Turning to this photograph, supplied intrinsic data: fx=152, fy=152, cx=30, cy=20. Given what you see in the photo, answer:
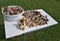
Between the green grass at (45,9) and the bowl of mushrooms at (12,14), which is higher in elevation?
the bowl of mushrooms at (12,14)

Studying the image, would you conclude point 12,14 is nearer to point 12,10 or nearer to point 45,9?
point 12,10

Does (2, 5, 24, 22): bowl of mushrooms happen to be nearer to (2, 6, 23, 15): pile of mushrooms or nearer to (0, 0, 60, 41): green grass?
(2, 6, 23, 15): pile of mushrooms

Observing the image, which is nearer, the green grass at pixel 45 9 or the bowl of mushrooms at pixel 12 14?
the bowl of mushrooms at pixel 12 14

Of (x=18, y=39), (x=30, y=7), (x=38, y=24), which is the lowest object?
(x=18, y=39)

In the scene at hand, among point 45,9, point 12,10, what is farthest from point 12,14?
point 45,9

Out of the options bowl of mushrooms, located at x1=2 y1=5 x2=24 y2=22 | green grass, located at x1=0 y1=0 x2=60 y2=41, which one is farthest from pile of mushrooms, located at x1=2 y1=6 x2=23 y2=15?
green grass, located at x1=0 y1=0 x2=60 y2=41

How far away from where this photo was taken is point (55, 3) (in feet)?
11.5

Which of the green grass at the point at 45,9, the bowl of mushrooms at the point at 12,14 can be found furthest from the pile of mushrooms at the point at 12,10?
the green grass at the point at 45,9

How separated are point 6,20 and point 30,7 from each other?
1.55 meters

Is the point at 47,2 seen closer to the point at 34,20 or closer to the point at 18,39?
the point at 18,39

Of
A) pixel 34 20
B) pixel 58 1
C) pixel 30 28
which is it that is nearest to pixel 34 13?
pixel 34 20

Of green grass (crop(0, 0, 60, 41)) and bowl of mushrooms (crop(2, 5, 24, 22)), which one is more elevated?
bowl of mushrooms (crop(2, 5, 24, 22))

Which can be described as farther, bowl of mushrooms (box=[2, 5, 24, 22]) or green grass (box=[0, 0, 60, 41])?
green grass (box=[0, 0, 60, 41])

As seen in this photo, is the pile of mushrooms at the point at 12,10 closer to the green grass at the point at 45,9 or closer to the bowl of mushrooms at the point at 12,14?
the bowl of mushrooms at the point at 12,14
